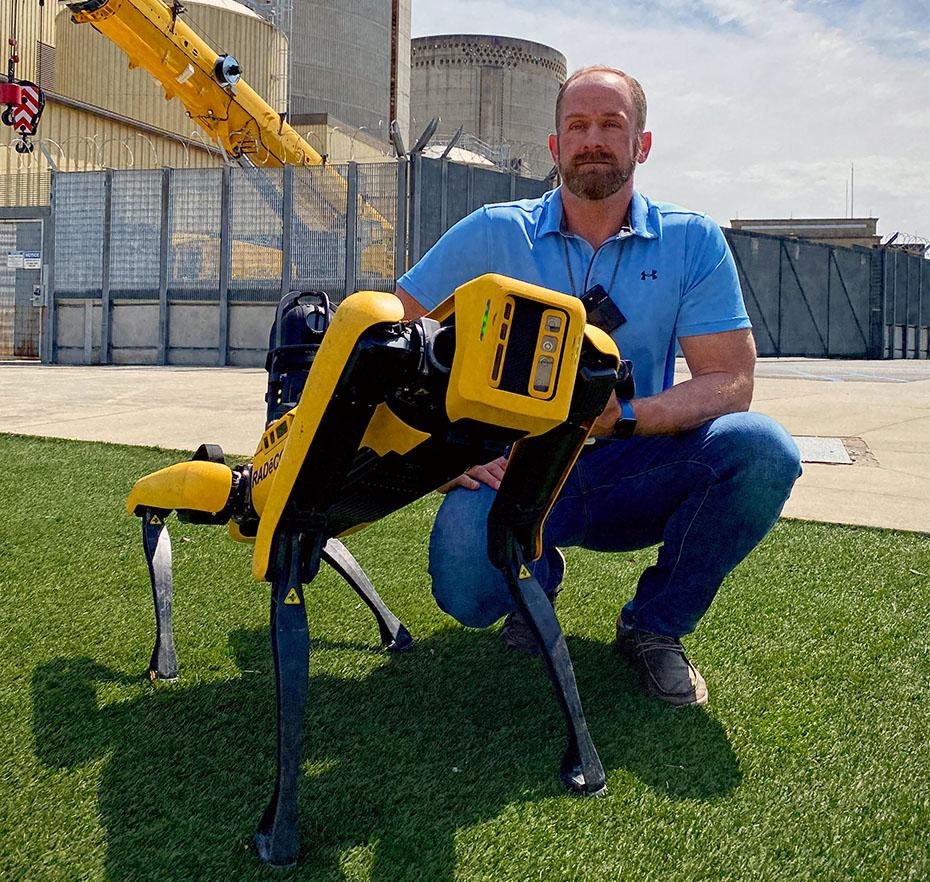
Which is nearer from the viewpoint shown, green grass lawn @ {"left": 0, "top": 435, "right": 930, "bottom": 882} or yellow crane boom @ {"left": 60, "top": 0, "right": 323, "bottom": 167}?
green grass lawn @ {"left": 0, "top": 435, "right": 930, "bottom": 882}

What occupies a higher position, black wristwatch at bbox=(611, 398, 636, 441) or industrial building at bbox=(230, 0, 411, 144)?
industrial building at bbox=(230, 0, 411, 144)

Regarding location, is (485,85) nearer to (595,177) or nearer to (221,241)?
(221,241)

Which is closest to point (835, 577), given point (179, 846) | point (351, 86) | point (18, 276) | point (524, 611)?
point (524, 611)

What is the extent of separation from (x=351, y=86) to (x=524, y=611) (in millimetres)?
32493

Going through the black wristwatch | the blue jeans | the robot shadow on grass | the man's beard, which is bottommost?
the robot shadow on grass

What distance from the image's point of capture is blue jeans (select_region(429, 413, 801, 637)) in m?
2.13

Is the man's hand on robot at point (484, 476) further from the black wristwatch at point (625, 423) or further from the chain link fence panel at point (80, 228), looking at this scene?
the chain link fence panel at point (80, 228)

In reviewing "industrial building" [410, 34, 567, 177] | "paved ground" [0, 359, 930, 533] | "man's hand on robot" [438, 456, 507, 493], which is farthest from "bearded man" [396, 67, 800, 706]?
"industrial building" [410, 34, 567, 177]

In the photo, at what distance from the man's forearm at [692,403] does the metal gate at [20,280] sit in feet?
56.0

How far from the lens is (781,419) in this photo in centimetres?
775

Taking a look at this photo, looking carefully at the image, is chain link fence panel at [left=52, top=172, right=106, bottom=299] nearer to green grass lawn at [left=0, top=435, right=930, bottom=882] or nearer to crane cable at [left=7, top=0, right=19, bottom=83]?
crane cable at [left=7, top=0, right=19, bottom=83]

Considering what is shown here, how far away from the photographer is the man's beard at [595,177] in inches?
89.0

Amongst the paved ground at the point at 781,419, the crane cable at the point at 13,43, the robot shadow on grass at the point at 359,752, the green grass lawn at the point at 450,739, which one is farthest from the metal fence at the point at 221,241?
the robot shadow on grass at the point at 359,752

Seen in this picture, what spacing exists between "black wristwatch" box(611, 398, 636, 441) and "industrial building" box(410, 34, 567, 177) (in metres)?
40.4
